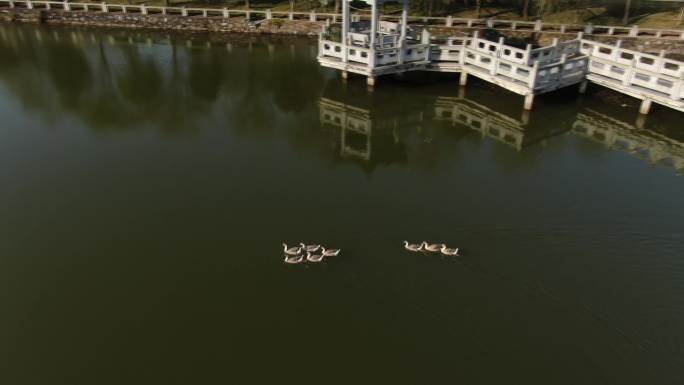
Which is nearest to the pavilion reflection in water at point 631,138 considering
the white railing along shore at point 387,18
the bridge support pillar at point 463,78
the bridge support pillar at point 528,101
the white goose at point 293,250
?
the bridge support pillar at point 528,101

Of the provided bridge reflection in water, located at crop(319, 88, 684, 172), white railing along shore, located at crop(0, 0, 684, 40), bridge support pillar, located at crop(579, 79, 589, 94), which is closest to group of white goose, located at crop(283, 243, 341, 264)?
bridge reflection in water, located at crop(319, 88, 684, 172)

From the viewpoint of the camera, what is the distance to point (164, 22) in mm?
38094

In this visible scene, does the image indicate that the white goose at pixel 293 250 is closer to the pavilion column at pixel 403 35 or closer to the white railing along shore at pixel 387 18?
the pavilion column at pixel 403 35

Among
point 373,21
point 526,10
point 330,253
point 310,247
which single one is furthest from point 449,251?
point 526,10

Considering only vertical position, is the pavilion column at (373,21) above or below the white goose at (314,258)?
above

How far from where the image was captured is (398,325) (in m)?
11.9

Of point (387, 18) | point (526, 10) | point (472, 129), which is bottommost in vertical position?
A: point (472, 129)

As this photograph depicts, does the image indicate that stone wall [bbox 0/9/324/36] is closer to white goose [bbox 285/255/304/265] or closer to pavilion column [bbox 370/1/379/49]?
pavilion column [bbox 370/1/379/49]

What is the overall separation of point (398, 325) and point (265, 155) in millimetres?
10145

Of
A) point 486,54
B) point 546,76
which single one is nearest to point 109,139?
point 486,54

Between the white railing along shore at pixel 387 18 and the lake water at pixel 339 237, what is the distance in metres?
8.49

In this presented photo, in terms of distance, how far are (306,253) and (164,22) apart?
1226 inches

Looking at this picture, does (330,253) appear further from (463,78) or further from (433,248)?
(463,78)

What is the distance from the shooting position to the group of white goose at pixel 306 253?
1369 centimetres
